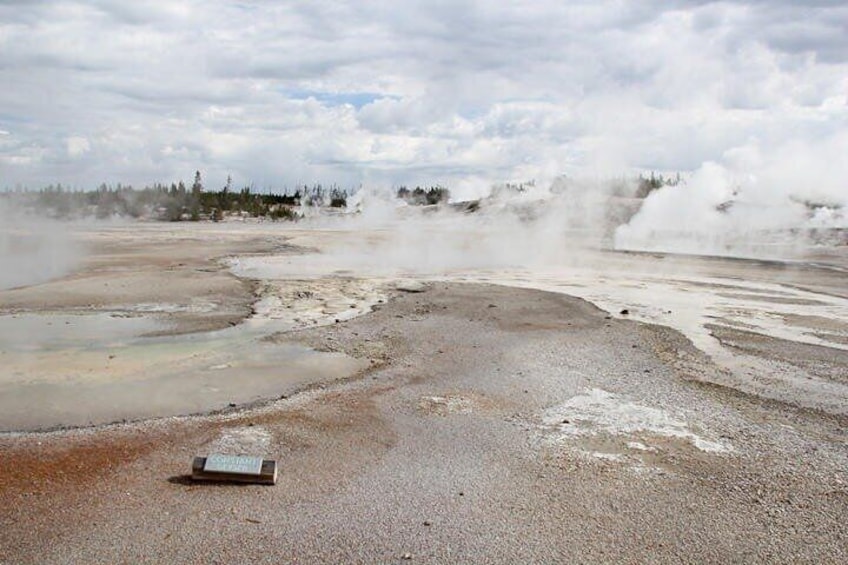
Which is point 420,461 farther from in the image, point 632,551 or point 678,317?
point 678,317

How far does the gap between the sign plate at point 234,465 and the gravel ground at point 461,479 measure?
0.15 meters

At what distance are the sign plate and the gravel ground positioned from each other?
0.48 feet

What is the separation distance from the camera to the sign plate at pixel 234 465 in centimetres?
637

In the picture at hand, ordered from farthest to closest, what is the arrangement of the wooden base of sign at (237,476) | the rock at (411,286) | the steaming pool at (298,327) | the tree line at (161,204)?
the tree line at (161,204), the rock at (411,286), the steaming pool at (298,327), the wooden base of sign at (237,476)

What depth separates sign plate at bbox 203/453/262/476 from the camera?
251 inches

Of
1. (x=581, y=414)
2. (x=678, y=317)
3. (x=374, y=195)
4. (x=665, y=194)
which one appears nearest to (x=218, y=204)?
(x=374, y=195)

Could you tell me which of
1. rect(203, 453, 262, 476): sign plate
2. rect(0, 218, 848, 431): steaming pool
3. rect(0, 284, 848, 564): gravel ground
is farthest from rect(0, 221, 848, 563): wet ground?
rect(203, 453, 262, 476): sign plate

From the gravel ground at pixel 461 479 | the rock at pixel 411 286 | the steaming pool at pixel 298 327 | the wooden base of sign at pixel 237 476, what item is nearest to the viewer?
the gravel ground at pixel 461 479

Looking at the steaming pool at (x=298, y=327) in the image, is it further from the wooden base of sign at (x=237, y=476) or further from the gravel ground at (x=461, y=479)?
the wooden base of sign at (x=237, y=476)

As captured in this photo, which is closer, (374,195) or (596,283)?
(596,283)

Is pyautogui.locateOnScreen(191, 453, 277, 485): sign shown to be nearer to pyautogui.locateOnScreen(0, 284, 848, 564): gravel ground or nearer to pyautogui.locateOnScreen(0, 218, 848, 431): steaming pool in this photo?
Result: pyautogui.locateOnScreen(0, 284, 848, 564): gravel ground

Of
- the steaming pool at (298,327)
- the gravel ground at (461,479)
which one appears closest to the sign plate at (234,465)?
the gravel ground at (461,479)

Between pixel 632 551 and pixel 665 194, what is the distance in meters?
42.4

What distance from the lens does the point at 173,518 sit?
5.71 meters
